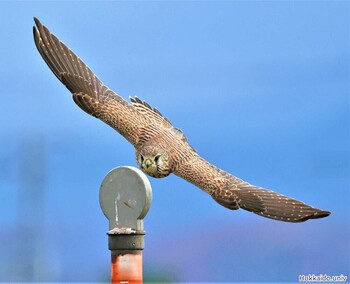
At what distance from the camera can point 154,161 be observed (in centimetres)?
1377

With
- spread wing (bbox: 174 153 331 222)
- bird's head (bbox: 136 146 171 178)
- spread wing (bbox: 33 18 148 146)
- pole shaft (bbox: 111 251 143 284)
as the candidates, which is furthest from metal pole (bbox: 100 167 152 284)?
spread wing (bbox: 33 18 148 146)

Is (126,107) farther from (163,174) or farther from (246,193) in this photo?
(246,193)

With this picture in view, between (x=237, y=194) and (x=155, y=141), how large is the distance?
5.02ft

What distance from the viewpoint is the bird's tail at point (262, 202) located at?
Answer: 13555mm

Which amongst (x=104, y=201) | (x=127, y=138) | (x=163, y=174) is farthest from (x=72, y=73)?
(x=104, y=201)

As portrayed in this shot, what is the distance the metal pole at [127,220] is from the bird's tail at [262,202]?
365cm

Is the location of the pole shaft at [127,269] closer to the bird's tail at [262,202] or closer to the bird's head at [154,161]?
the bird's head at [154,161]

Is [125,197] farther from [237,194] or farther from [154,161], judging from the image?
[237,194]

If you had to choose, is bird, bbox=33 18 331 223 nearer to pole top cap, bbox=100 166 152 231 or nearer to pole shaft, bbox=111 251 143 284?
pole top cap, bbox=100 166 152 231

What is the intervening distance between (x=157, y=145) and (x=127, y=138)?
67cm

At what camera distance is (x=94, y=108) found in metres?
15.0

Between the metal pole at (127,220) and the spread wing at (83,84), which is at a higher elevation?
the spread wing at (83,84)

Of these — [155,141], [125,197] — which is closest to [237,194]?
[155,141]

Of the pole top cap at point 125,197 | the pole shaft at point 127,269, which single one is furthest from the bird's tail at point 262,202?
the pole shaft at point 127,269
